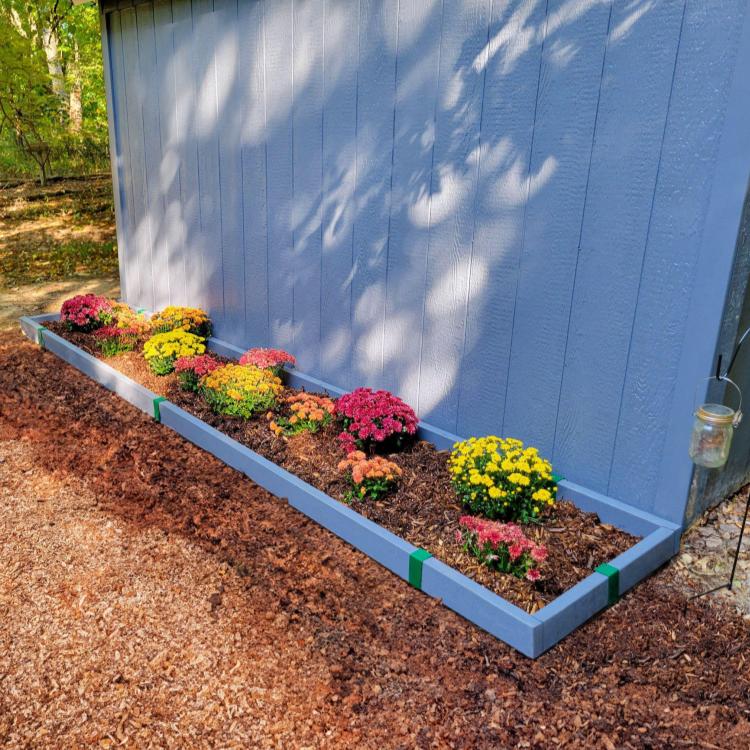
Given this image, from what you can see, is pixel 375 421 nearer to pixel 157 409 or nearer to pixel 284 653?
pixel 284 653

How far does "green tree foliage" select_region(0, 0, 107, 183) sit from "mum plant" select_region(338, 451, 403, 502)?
10.2 metres

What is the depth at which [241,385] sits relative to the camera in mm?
4773

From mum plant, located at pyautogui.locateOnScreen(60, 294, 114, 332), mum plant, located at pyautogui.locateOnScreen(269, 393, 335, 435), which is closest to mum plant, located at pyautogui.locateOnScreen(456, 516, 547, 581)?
mum plant, located at pyautogui.locateOnScreen(269, 393, 335, 435)

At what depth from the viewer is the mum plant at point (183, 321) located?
20.1ft

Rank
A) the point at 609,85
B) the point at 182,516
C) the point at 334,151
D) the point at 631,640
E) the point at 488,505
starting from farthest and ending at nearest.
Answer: the point at 334,151 < the point at 182,516 < the point at 488,505 < the point at 609,85 < the point at 631,640

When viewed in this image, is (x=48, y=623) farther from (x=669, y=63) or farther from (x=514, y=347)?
(x=669, y=63)

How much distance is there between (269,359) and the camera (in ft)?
16.9

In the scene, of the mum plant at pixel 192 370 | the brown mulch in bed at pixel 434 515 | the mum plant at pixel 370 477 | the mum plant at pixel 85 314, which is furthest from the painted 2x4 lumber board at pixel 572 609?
the mum plant at pixel 85 314

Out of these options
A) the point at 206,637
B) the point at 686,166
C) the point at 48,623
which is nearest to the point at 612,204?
the point at 686,166

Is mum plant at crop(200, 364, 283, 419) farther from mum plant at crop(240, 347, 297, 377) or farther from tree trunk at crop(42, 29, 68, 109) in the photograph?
tree trunk at crop(42, 29, 68, 109)

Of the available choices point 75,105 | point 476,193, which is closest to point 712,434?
point 476,193

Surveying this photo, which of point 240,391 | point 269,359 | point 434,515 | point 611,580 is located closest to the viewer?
point 611,580

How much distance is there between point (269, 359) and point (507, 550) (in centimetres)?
266

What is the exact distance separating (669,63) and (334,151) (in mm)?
2311
